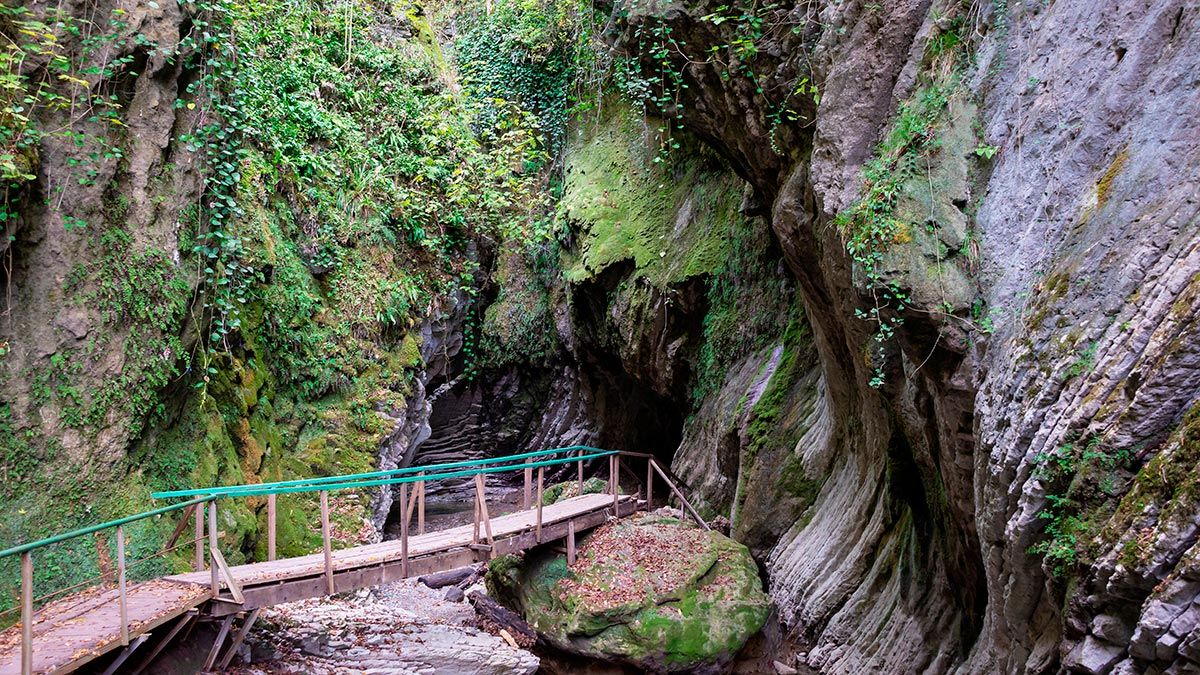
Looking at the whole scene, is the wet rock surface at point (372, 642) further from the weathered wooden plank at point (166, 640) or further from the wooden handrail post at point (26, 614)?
the wooden handrail post at point (26, 614)

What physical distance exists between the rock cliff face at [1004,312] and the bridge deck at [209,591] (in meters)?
3.96

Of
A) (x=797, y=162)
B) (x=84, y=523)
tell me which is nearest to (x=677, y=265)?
(x=797, y=162)

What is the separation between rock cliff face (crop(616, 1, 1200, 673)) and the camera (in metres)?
3.40

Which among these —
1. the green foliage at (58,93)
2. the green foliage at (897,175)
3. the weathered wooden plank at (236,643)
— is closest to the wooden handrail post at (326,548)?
the weathered wooden plank at (236,643)

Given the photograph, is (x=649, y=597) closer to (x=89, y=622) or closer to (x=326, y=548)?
(x=326, y=548)

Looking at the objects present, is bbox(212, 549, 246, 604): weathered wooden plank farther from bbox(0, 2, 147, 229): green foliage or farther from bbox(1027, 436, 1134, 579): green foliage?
bbox(1027, 436, 1134, 579): green foliage

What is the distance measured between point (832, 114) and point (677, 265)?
6.59m

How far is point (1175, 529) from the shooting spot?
3.03 meters

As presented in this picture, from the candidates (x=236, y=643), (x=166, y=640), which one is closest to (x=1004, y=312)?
(x=166, y=640)

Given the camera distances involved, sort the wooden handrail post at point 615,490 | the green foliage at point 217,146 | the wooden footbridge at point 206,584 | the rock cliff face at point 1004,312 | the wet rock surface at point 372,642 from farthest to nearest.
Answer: the wooden handrail post at point 615,490 → the green foliage at point 217,146 → the wet rock surface at point 372,642 → the wooden footbridge at point 206,584 → the rock cliff face at point 1004,312

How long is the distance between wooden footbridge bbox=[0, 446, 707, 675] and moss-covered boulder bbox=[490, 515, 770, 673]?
1.82ft

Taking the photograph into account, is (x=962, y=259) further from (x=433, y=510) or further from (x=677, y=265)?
(x=433, y=510)

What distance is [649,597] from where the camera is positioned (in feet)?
28.0

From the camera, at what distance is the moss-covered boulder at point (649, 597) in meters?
8.27
